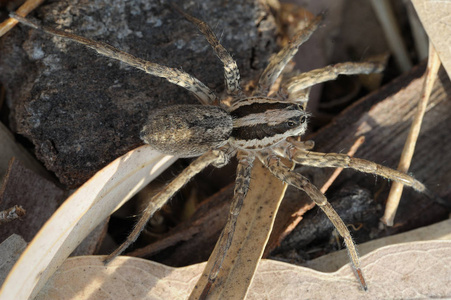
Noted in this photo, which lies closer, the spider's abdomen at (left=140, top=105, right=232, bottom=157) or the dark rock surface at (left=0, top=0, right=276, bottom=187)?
the spider's abdomen at (left=140, top=105, right=232, bottom=157)

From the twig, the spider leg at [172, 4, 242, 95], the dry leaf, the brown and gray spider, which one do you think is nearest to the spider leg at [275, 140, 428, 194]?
the brown and gray spider

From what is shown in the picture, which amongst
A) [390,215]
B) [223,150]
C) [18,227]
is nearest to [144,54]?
[223,150]

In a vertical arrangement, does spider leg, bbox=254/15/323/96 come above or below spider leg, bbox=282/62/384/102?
above

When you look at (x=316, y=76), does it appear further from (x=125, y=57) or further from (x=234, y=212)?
(x=125, y=57)

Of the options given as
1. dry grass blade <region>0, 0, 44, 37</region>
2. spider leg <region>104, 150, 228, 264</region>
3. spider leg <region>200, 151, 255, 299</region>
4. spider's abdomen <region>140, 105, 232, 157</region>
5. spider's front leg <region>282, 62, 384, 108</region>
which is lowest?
spider leg <region>200, 151, 255, 299</region>

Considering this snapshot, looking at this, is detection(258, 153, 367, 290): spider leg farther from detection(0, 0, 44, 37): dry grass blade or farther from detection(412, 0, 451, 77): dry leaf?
detection(0, 0, 44, 37): dry grass blade

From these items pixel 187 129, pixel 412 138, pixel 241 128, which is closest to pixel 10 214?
pixel 187 129

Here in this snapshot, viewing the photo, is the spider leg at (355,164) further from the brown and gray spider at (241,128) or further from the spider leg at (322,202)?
the spider leg at (322,202)
